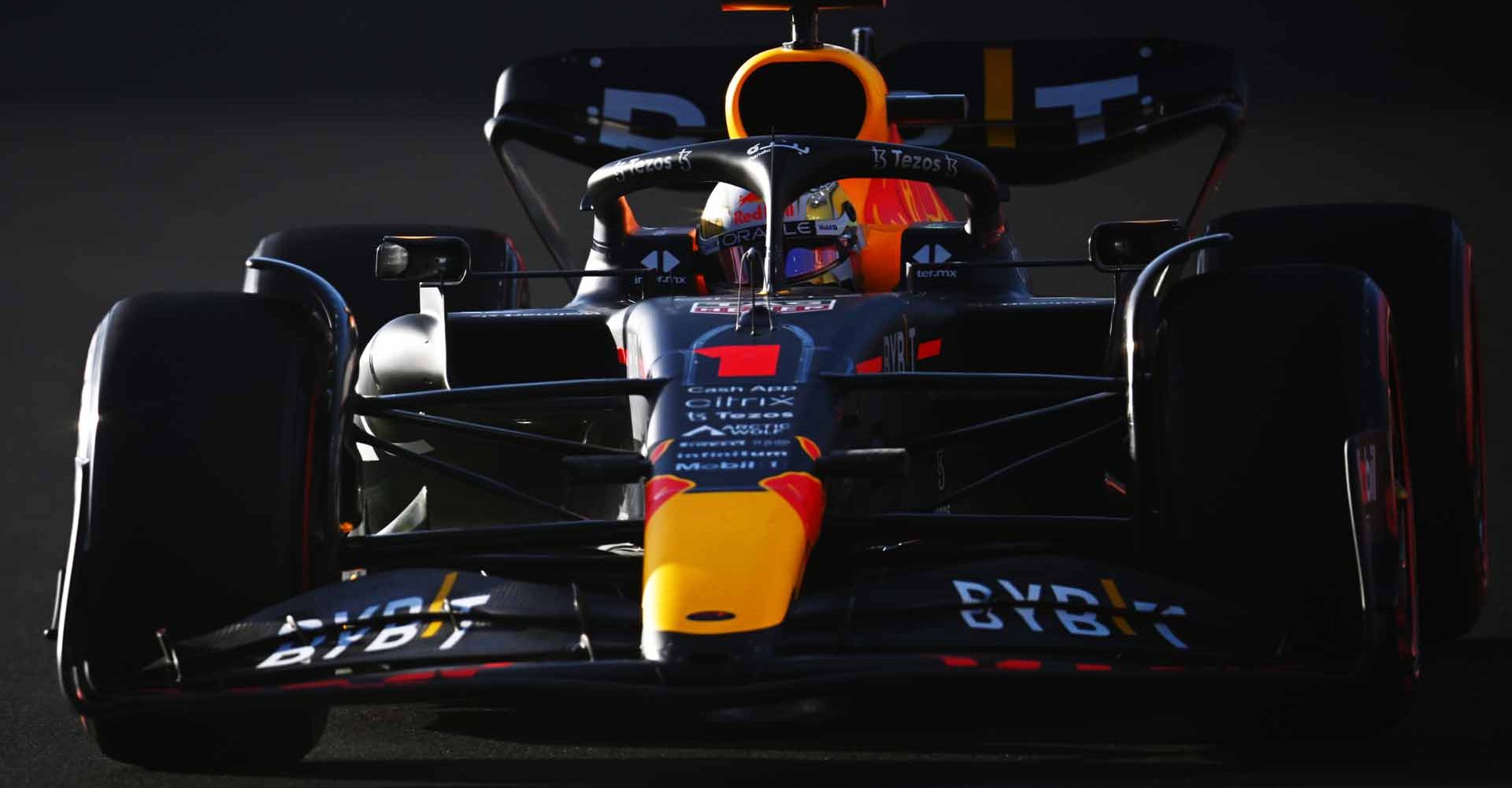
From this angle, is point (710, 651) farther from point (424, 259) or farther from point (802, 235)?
point (802, 235)

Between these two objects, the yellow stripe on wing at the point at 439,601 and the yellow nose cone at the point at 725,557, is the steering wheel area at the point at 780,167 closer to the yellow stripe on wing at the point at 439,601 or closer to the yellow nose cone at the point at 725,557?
the yellow nose cone at the point at 725,557

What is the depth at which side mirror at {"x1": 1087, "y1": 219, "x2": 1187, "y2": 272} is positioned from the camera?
4.84m

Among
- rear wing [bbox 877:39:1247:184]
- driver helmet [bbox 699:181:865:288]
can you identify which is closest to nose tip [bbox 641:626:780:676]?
driver helmet [bbox 699:181:865:288]

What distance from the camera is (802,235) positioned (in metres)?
5.71

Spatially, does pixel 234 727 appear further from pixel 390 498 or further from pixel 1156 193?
pixel 1156 193

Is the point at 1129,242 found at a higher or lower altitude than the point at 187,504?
higher

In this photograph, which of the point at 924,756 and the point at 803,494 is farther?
the point at 924,756

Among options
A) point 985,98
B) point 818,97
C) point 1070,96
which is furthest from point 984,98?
point 818,97

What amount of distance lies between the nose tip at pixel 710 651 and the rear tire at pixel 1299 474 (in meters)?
0.91

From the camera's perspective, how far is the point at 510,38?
17391 mm

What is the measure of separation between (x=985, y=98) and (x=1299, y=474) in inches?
158

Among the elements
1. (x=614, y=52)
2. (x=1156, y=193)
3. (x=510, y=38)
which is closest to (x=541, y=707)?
(x=614, y=52)

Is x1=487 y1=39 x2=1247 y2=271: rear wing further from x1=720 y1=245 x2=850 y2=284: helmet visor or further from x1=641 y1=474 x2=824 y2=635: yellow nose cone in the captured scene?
x1=641 y1=474 x2=824 y2=635: yellow nose cone

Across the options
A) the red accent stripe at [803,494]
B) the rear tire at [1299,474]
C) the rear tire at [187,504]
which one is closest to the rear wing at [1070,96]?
the rear tire at [1299,474]
